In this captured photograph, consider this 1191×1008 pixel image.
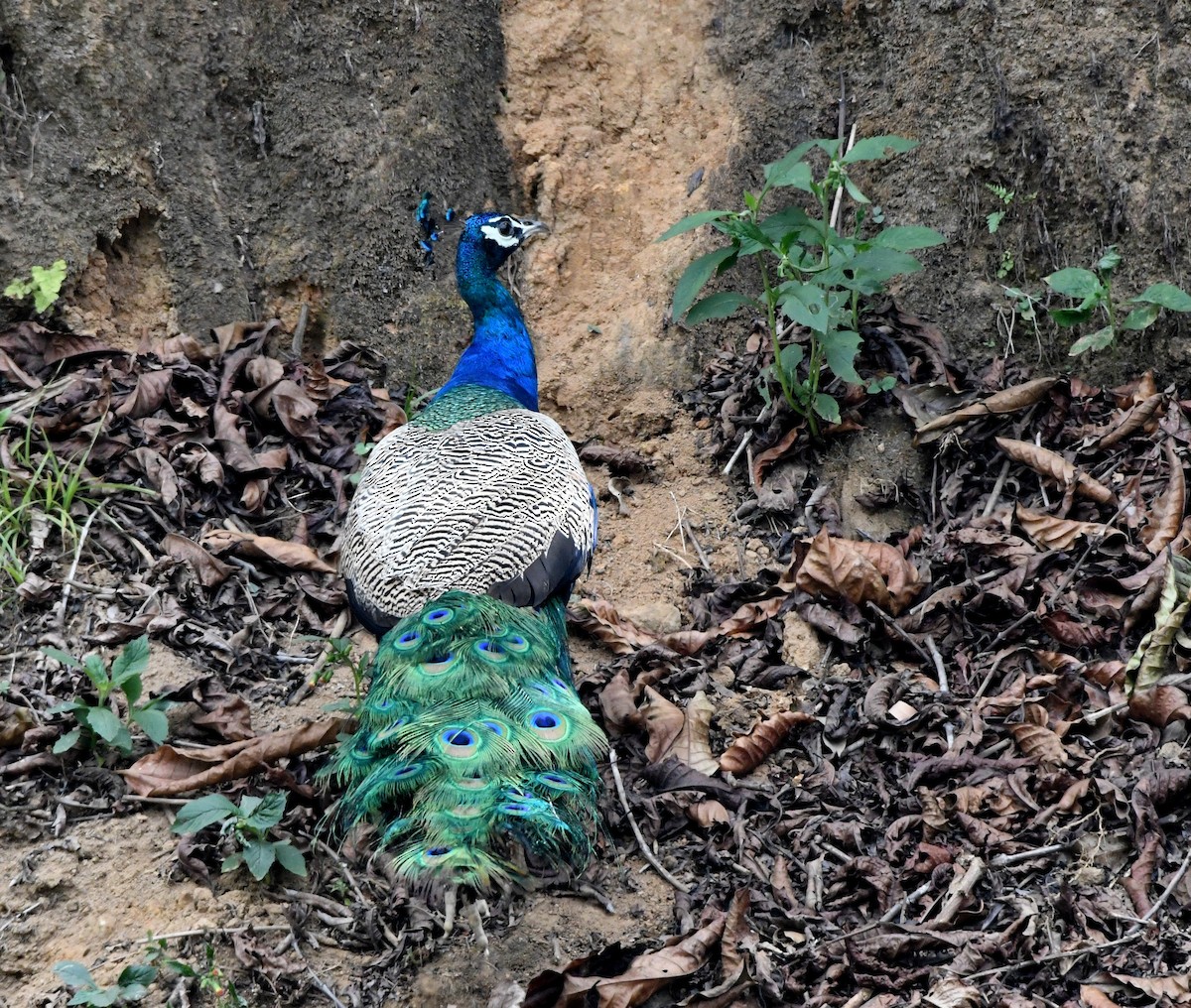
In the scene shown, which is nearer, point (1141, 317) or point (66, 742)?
point (66, 742)

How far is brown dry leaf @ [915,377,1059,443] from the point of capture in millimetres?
5262

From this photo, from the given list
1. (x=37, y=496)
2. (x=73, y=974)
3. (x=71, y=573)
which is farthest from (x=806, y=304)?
(x=73, y=974)

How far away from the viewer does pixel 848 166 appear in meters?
6.00

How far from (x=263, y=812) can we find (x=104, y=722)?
64 centimetres

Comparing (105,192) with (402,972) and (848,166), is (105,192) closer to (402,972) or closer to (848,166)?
(848,166)

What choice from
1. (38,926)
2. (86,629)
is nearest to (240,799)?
(38,926)

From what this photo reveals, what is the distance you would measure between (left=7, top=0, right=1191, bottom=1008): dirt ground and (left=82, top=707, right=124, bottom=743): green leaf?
850 millimetres

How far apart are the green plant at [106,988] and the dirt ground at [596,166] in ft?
4.77

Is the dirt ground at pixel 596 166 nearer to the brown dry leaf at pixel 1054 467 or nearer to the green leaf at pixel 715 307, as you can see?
the brown dry leaf at pixel 1054 467

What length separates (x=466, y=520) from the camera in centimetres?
443

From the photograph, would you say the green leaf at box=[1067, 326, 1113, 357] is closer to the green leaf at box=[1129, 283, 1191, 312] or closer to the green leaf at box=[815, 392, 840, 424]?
the green leaf at box=[1129, 283, 1191, 312]

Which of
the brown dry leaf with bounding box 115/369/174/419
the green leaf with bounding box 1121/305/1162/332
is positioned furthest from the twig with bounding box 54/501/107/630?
the green leaf with bounding box 1121/305/1162/332

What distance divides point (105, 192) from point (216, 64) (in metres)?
0.90

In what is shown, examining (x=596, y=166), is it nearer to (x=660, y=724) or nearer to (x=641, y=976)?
(x=660, y=724)
